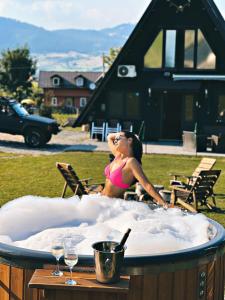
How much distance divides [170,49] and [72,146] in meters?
7.07

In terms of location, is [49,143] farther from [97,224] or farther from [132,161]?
[97,224]

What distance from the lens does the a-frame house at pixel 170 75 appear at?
2653cm

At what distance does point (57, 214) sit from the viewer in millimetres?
7406

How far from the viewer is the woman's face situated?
8.02 metres

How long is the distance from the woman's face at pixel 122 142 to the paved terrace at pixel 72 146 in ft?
47.8

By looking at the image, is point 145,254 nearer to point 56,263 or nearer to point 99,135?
point 56,263

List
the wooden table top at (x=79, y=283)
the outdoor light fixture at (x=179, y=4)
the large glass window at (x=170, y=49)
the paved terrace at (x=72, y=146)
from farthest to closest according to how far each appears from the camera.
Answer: the large glass window at (x=170, y=49), the outdoor light fixture at (x=179, y=4), the paved terrace at (x=72, y=146), the wooden table top at (x=79, y=283)

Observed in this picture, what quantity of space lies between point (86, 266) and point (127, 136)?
293cm

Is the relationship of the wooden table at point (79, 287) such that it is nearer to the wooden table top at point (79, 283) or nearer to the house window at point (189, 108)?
the wooden table top at point (79, 283)

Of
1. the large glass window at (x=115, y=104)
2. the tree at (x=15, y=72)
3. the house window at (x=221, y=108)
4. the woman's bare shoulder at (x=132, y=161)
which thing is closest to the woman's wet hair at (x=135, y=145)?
the woman's bare shoulder at (x=132, y=161)

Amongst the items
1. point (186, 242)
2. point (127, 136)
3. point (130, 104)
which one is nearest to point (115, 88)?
point (130, 104)

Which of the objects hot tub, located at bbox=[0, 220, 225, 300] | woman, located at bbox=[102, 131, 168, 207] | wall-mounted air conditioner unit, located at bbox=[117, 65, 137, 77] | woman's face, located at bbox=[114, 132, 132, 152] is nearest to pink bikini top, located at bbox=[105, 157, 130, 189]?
woman, located at bbox=[102, 131, 168, 207]

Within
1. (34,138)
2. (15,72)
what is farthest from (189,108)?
(15,72)

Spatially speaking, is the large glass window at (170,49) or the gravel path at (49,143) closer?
the gravel path at (49,143)
